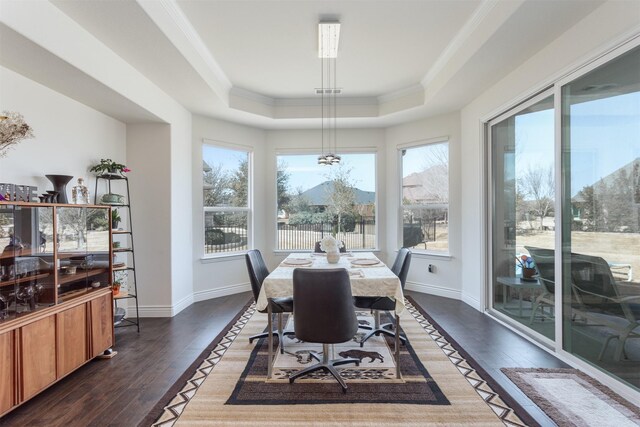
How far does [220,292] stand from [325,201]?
2265 mm

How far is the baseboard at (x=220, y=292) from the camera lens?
469 centimetres

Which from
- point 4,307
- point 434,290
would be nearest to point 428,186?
point 434,290

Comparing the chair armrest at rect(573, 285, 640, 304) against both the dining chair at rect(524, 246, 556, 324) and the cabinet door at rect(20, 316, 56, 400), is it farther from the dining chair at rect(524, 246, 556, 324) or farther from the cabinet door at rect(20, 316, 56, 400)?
the cabinet door at rect(20, 316, 56, 400)

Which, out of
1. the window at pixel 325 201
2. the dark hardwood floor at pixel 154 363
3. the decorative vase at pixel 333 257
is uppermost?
the window at pixel 325 201

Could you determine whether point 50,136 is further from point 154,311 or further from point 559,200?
point 559,200

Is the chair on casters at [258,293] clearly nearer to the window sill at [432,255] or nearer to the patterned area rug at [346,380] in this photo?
the patterned area rug at [346,380]

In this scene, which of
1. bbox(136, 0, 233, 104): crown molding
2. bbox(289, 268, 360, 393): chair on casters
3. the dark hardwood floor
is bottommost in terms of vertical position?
the dark hardwood floor

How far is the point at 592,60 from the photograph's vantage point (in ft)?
7.89

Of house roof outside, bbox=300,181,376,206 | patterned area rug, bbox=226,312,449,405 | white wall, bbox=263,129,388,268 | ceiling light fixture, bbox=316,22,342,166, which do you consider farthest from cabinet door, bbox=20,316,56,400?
house roof outside, bbox=300,181,376,206

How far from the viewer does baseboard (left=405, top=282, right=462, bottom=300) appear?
4695 mm

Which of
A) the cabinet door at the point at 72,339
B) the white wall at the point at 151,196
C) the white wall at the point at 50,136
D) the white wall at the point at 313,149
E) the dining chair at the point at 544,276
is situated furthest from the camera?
the white wall at the point at 313,149

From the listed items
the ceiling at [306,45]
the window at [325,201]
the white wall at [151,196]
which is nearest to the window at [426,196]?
the window at [325,201]

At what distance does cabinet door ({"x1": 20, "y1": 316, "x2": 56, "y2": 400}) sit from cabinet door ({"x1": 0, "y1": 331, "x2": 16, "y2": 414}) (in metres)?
0.07

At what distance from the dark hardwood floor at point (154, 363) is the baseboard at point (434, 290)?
0.41 metres
